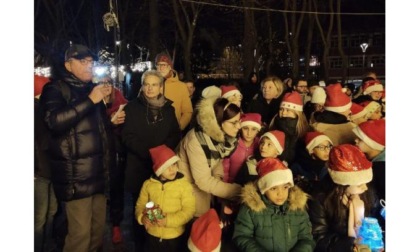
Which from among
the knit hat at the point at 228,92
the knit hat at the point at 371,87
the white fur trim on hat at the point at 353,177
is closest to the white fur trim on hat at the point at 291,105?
the knit hat at the point at 228,92

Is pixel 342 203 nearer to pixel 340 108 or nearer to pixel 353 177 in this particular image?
pixel 353 177

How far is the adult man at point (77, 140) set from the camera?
3527 mm

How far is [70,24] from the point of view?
69.5 feet

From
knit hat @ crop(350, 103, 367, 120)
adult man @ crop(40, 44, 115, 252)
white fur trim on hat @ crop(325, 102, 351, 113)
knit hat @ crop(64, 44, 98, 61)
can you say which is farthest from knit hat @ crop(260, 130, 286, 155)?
knit hat @ crop(64, 44, 98, 61)

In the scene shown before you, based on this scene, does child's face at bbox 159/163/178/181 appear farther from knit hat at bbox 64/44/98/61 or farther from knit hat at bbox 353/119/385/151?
knit hat at bbox 353/119/385/151

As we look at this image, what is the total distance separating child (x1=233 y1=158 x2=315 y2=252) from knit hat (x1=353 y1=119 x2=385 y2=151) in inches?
33.4

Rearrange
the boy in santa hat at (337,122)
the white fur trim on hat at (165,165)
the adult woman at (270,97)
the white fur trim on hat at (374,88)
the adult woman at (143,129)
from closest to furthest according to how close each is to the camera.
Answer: the white fur trim on hat at (165,165) < the adult woman at (143,129) < the boy in santa hat at (337,122) < the adult woman at (270,97) < the white fur trim on hat at (374,88)

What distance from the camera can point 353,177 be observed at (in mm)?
3273

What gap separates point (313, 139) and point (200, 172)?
115cm

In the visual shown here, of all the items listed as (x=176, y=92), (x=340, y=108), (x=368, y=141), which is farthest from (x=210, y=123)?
(x=340, y=108)

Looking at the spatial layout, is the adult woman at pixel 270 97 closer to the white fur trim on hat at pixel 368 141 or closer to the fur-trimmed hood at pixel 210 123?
the white fur trim on hat at pixel 368 141

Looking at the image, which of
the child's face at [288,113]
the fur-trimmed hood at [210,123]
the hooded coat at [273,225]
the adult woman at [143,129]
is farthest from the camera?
the child's face at [288,113]

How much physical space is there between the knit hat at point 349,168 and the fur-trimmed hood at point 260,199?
0.29 meters
